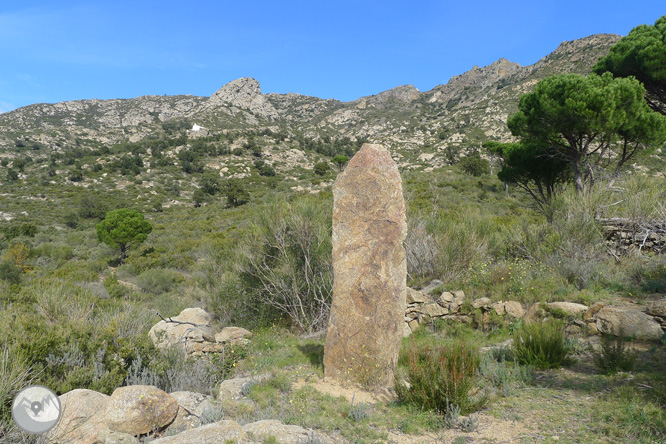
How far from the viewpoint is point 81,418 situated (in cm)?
331

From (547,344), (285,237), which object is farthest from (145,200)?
(547,344)

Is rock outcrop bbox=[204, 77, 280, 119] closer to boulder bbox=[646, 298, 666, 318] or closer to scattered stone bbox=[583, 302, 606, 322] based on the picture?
scattered stone bbox=[583, 302, 606, 322]

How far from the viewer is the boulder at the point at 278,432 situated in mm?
2982

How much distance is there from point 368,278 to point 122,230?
19.8 meters

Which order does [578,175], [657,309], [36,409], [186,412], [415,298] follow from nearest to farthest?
[36,409] → [186,412] → [657,309] → [415,298] → [578,175]

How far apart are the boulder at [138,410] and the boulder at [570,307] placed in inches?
255

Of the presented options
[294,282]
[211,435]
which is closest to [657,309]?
[294,282]

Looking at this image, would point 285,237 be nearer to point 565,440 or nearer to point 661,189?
point 565,440

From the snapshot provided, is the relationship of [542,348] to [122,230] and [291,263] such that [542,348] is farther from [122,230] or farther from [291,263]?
[122,230]

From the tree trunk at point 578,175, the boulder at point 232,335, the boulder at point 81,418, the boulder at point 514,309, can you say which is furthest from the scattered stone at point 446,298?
the tree trunk at point 578,175

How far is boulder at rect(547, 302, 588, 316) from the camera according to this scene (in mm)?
6262

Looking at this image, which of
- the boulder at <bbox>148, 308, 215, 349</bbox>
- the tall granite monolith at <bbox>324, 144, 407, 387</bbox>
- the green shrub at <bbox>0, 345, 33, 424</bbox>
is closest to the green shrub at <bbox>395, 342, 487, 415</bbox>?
the tall granite monolith at <bbox>324, 144, 407, 387</bbox>

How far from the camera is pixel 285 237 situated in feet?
27.3

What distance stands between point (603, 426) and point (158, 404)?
4.36 metres
